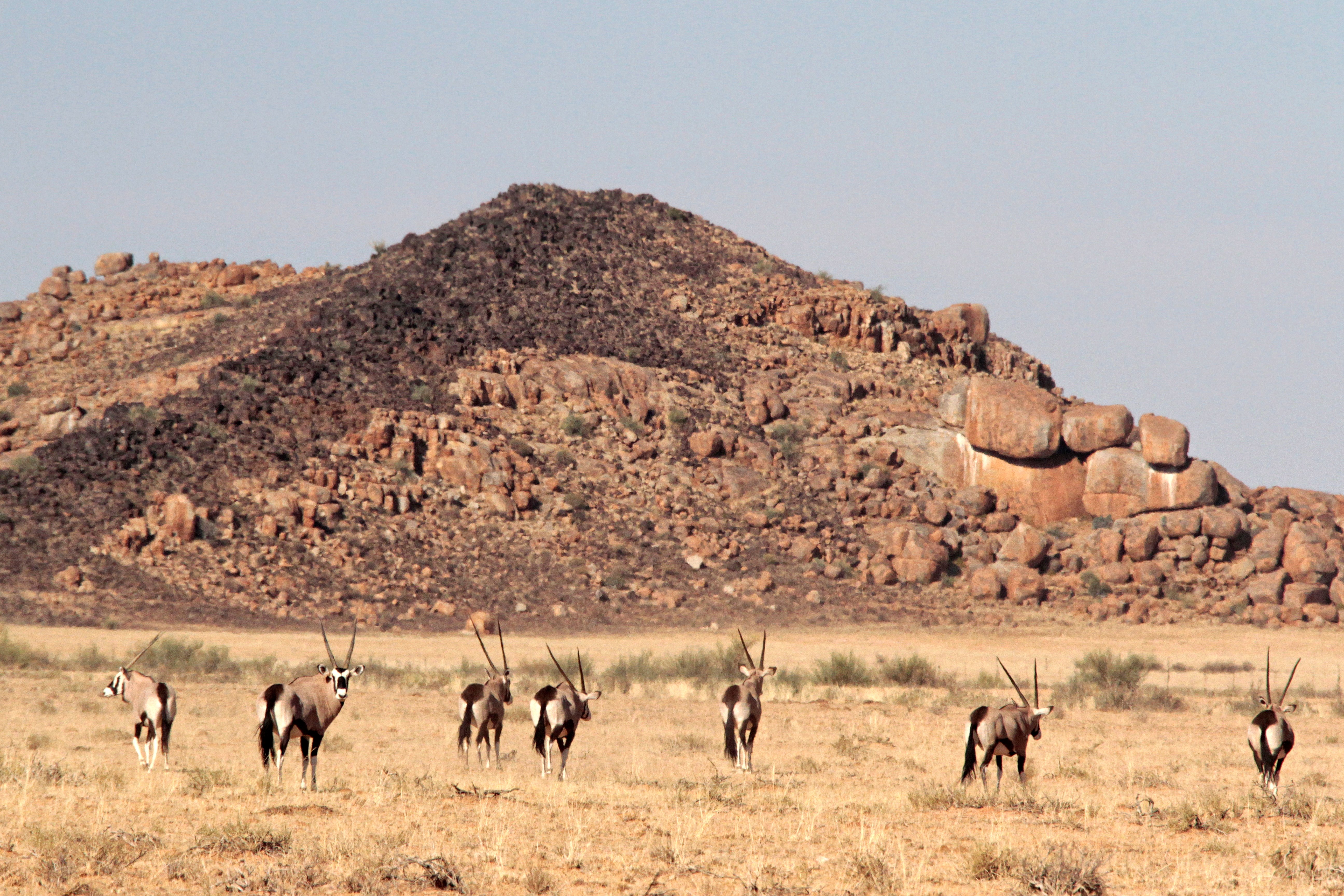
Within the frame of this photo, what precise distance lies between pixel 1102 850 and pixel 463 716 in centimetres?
937

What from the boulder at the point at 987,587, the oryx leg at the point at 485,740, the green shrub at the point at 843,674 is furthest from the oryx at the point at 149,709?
the boulder at the point at 987,587

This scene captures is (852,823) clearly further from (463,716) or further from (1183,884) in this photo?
(463,716)

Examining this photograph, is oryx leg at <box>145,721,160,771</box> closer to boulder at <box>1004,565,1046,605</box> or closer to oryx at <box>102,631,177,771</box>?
oryx at <box>102,631,177,771</box>

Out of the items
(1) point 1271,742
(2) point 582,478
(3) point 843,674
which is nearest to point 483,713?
(1) point 1271,742

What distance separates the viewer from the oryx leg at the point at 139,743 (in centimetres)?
1680

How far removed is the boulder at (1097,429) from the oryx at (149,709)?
46.4 m

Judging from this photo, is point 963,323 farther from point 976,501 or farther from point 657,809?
point 657,809

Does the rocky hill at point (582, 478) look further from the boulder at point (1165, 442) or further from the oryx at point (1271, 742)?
the oryx at point (1271, 742)

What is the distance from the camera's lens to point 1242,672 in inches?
1564

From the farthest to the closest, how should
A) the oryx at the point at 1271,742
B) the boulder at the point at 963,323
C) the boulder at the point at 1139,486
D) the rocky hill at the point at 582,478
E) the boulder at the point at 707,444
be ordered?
the boulder at the point at 963,323 < the boulder at the point at 707,444 < the boulder at the point at 1139,486 < the rocky hill at the point at 582,478 < the oryx at the point at 1271,742

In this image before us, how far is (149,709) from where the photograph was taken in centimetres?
1688

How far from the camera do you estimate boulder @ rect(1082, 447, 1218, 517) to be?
54.8 meters

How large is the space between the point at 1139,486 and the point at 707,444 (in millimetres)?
19417

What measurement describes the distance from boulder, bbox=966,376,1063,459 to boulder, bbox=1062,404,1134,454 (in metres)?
0.53
